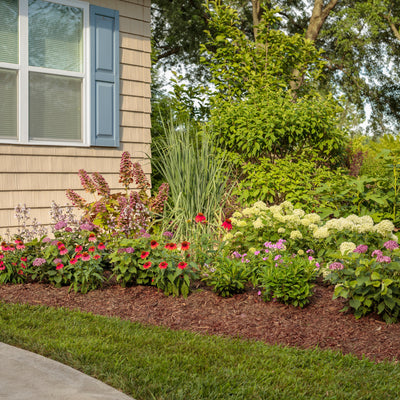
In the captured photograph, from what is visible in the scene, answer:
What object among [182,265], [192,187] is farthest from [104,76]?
[182,265]

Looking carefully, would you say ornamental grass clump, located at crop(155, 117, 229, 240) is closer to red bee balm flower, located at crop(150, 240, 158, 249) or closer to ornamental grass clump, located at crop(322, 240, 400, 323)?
red bee balm flower, located at crop(150, 240, 158, 249)

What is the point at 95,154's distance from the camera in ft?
20.7

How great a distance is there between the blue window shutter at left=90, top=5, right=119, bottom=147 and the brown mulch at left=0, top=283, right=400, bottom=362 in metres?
2.38

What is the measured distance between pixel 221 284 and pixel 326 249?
1.04 meters

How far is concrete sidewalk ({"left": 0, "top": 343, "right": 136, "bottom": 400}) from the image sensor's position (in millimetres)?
2174

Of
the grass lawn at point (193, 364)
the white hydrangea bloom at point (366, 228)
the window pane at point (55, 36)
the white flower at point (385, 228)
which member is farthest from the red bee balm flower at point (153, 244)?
the window pane at point (55, 36)

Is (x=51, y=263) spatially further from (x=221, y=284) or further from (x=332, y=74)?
(x=332, y=74)

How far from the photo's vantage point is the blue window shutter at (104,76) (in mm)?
6207

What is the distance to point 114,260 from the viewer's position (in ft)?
13.9

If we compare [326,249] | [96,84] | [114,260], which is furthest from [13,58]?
[326,249]

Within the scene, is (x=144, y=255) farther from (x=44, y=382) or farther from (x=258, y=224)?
(x=44, y=382)

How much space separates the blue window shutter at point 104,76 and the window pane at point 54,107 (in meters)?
0.20

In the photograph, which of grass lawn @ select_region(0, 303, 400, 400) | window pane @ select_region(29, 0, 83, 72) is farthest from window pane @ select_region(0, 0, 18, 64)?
→ grass lawn @ select_region(0, 303, 400, 400)

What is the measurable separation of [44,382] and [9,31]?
4.46 m
